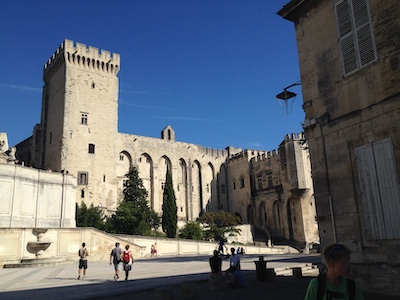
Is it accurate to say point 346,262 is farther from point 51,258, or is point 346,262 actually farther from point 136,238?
point 136,238

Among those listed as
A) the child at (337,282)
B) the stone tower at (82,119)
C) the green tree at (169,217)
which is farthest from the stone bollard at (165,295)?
the stone tower at (82,119)

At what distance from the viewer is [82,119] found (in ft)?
130

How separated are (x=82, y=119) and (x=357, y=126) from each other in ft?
116

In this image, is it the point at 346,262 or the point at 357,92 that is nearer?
the point at 346,262

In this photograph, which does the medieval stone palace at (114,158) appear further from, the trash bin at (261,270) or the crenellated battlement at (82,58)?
the trash bin at (261,270)

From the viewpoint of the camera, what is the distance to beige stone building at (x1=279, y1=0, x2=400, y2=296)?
7930mm

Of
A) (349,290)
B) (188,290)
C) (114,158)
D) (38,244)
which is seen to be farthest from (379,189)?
(114,158)

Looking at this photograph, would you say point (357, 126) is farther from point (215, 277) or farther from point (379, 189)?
point (215, 277)

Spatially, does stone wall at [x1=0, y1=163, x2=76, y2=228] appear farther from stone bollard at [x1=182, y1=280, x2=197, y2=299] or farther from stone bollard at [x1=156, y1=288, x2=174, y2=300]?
stone bollard at [x1=156, y1=288, x2=174, y2=300]

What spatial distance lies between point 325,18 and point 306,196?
32.8 m

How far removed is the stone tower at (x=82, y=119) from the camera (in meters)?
38.3

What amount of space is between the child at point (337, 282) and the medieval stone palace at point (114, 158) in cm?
3687

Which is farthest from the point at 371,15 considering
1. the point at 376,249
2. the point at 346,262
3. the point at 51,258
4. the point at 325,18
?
the point at 51,258

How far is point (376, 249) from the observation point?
8.09m
